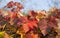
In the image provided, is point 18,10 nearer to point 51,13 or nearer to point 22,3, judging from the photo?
point 22,3

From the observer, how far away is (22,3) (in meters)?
1.74

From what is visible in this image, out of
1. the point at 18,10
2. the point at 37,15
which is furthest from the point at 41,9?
the point at 18,10

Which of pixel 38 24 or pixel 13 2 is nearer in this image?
pixel 38 24

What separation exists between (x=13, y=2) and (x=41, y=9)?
24 cm

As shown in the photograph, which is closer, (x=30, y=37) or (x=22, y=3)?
(x=30, y=37)

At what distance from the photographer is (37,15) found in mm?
1686

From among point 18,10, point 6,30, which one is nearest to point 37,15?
point 18,10

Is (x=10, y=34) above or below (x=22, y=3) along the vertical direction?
below

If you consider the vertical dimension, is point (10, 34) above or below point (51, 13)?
below

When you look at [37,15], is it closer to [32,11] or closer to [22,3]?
[32,11]

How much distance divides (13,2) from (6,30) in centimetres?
24

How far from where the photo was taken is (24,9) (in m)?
1.71

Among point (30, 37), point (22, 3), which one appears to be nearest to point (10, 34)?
point (30, 37)

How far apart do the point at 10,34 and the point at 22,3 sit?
266 millimetres
